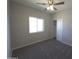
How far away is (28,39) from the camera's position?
19.8 ft

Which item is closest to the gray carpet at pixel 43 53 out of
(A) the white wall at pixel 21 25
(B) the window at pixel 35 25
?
(A) the white wall at pixel 21 25

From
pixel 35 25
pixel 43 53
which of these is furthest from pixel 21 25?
pixel 43 53

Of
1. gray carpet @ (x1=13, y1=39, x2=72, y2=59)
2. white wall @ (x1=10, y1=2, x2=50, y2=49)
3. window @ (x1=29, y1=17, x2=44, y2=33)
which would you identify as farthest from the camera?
window @ (x1=29, y1=17, x2=44, y2=33)

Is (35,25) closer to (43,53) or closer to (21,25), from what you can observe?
(21,25)

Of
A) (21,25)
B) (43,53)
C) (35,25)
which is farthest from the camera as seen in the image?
(35,25)

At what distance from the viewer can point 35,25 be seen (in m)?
6.96

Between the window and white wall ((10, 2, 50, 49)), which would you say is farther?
the window

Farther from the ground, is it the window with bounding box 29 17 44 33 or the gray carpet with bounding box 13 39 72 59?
the window with bounding box 29 17 44 33

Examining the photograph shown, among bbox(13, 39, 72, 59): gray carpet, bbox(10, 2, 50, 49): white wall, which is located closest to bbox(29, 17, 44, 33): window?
bbox(10, 2, 50, 49): white wall

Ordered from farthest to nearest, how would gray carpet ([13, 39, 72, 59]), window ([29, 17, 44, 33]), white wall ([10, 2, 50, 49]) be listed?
→ window ([29, 17, 44, 33]), white wall ([10, 2, 50, 49]), gray carpet ([13, 39, 72, 59])

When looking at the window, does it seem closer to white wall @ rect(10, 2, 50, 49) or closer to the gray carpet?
white wall @ rect(10, 2, 50, 49)

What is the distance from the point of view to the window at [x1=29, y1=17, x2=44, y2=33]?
6.37 m
